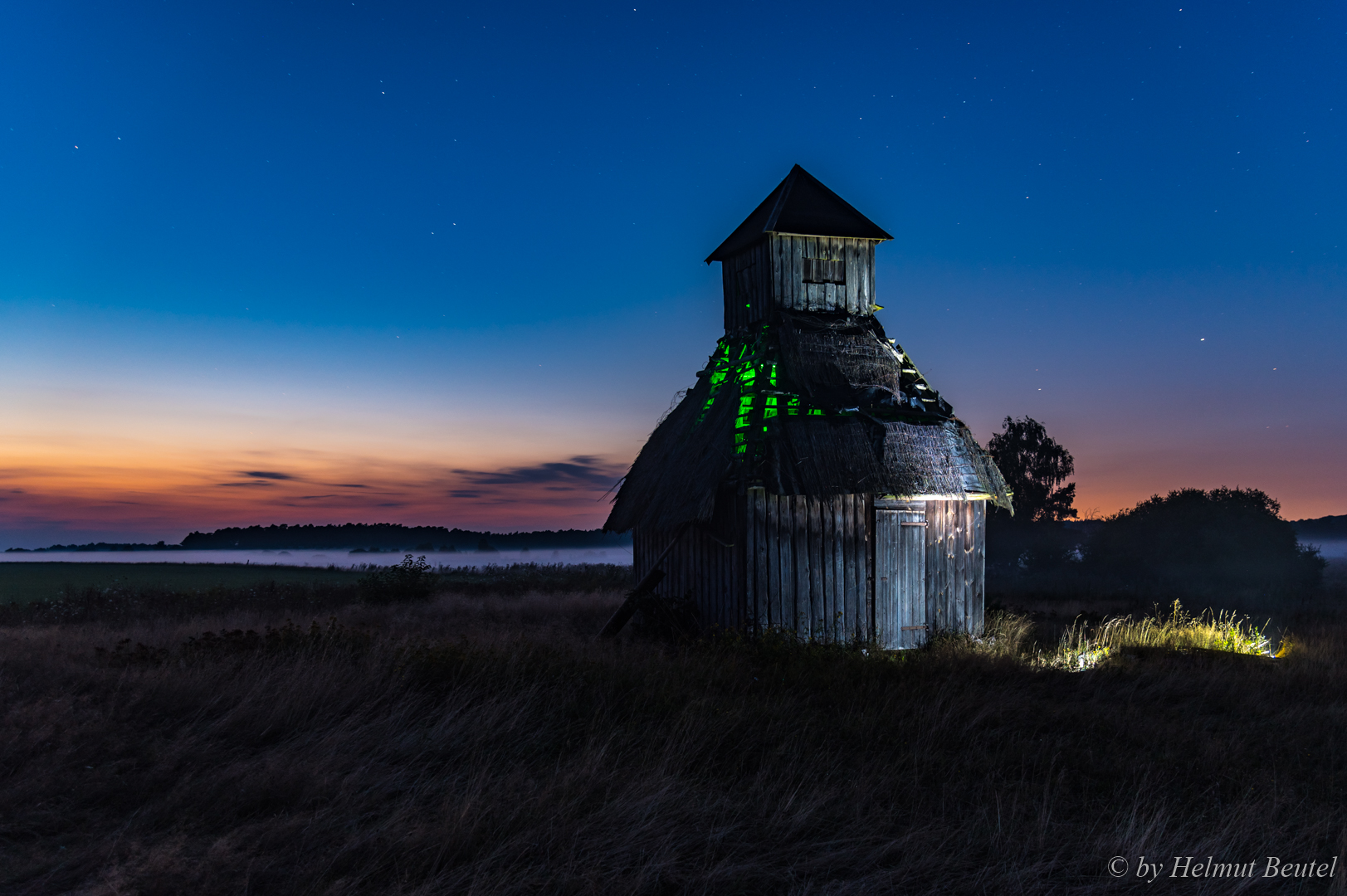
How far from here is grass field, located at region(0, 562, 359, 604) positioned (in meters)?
25.3

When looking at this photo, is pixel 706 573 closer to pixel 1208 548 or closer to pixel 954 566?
pixel 954 566

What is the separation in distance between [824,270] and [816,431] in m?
4.02

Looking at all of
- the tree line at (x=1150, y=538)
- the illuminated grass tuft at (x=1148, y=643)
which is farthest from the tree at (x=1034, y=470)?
the illuminated grass tuft at (x=1148, y=643)

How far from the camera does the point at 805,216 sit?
50.1 ft

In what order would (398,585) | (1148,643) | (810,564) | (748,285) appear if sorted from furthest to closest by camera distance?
1. (398,585)
2. (748,285)
3. (1148,643)
4. (810,564)

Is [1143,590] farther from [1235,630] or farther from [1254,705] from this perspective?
[1254,705]

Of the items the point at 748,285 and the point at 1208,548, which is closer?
the point at 748,285

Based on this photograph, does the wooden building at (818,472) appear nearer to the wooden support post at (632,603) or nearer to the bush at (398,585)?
the wooden support post at (632,603)

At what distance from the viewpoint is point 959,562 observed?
13938 mm

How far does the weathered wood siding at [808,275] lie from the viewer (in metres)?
15.1

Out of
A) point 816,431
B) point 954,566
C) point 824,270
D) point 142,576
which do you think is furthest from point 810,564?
point 142,576

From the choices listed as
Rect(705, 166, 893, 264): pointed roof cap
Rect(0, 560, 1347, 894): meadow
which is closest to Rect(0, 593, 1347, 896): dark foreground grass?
Rect(0, 560, 1347, 894): meadow

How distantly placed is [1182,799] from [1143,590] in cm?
2644

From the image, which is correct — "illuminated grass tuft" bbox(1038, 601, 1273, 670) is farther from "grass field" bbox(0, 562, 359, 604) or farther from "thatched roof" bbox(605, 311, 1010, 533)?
"grass field" bbox(0, 562, 359, 604)
